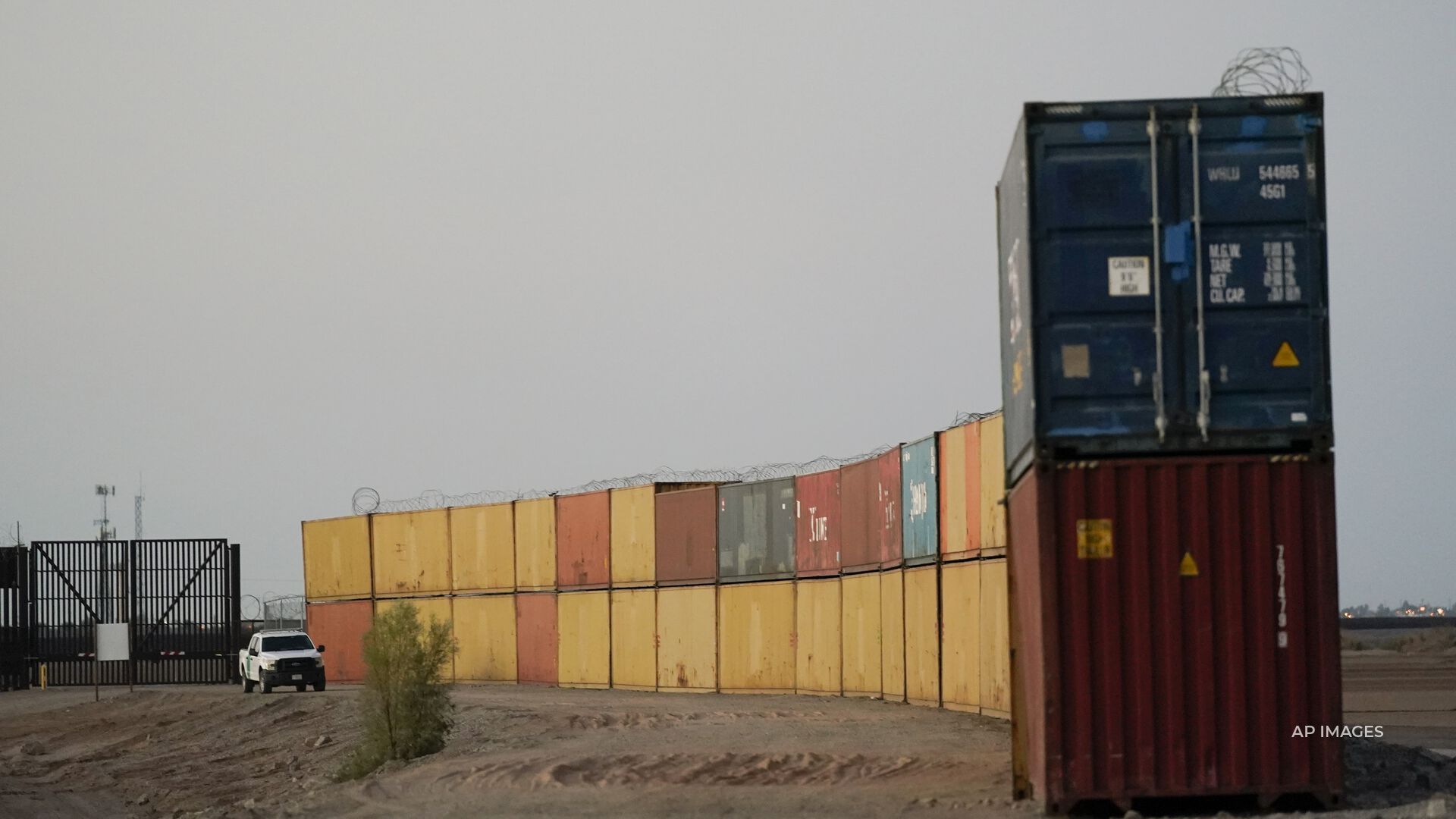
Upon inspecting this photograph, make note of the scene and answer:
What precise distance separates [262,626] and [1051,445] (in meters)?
56.3

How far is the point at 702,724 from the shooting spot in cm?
2298

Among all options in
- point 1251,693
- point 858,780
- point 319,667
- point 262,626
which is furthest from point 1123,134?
point 262,626

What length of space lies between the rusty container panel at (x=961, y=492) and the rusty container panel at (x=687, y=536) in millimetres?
9965

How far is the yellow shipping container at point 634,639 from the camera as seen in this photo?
3644cm

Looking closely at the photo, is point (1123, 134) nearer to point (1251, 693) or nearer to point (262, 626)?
point (1251, 693)

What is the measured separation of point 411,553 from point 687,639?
1190 cm

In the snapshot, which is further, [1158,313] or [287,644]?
[287,644]

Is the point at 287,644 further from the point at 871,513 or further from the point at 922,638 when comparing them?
the point at 922,638

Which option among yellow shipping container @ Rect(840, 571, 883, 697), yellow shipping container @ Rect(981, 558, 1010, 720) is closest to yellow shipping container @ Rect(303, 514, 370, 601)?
yellow shipping container @ Rect(840, 571, 883, 697)

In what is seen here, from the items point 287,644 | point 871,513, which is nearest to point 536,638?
point 287,644

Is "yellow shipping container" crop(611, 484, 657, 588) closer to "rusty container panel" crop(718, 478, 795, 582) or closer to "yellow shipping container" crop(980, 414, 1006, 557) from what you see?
"rusty container panel" crop(718, 478, 795, 582)

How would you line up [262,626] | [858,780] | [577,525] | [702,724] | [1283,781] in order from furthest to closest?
1. [262,626]
2. [577,525]
3. [702,724]
4. [858,780]
5. [1283,781]

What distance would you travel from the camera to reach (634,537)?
122 feet

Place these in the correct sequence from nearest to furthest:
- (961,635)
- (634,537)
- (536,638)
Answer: (961,635), (634,537), (536,638)
